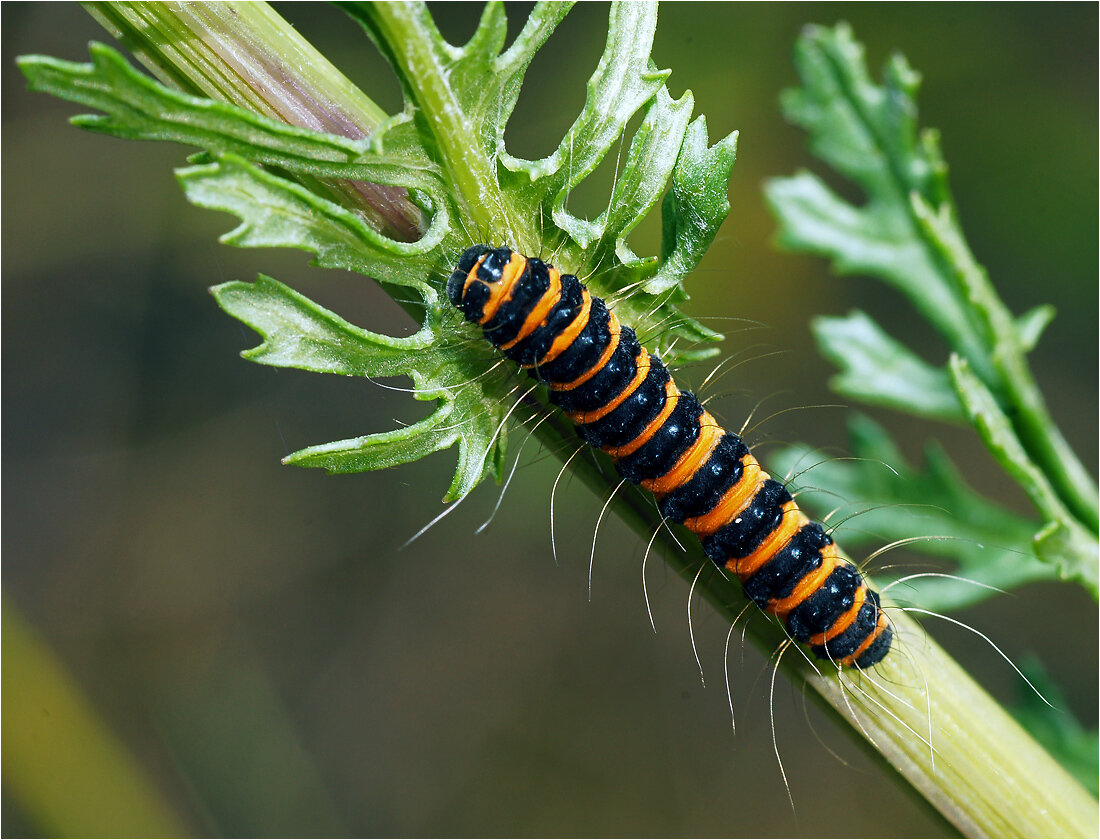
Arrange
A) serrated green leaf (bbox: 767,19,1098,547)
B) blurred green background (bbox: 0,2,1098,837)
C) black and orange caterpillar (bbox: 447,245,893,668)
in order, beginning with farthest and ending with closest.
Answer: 1. blurred green background (bbox: 0,2,1098,837)
2. serrated green leaf (bbox: 767,19,1098,547)
3. black and orange caterpillar (bbox: 447,245,893,668)

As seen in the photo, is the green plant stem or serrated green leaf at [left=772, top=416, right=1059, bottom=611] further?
serrated green leaf at [left=772, top=416, right=1059, bottom=611]

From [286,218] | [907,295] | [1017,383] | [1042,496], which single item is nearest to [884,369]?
[907,295]

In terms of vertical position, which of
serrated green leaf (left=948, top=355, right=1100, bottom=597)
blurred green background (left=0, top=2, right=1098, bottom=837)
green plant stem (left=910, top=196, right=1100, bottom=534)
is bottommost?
blurred green background (left=0, top=2, right=1098, bottom=837)

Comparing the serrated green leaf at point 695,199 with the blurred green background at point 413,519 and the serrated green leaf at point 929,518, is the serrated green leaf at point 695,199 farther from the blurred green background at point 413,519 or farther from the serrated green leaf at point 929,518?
the blurred green background at point 413,519

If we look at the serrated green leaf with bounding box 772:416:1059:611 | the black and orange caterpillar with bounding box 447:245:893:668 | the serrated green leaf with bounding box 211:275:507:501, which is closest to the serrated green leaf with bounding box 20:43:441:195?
the serrated green leaf with bounding box 211:275:507:501

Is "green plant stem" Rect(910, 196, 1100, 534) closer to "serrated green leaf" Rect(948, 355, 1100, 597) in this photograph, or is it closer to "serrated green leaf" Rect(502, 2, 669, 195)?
"serrated green leaf" Rect(948, 355, 1100, 597)

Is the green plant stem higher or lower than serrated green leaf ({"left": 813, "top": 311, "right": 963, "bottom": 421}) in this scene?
higher

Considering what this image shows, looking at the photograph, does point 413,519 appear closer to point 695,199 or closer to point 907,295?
point 907,295

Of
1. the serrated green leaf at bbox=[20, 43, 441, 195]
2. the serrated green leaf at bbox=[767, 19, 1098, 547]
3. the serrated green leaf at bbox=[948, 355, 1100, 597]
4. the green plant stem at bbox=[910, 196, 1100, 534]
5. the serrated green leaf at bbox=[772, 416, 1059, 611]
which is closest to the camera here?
the serrated green leaf at bbox=[20, 43, 441, 195]
